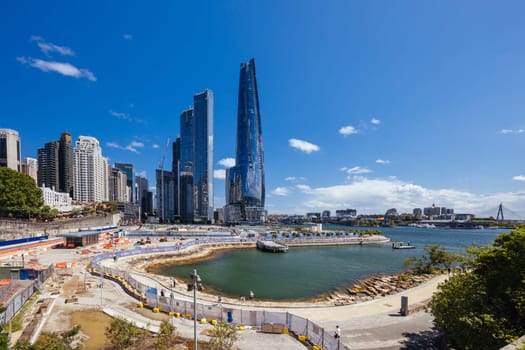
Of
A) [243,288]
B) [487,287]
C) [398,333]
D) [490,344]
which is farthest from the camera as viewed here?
[243,288]

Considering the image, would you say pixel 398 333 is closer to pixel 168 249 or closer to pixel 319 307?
pixel 319 307

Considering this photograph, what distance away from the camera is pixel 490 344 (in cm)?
1166

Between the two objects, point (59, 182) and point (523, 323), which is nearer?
point (523, 323)

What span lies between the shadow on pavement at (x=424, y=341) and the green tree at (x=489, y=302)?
147cm

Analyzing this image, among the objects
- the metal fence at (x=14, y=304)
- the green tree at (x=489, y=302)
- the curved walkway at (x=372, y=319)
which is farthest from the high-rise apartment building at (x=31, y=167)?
the green tree at (x=489, y=302)

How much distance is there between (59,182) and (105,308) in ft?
693

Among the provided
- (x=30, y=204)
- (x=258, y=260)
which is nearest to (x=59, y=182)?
(x=30, y=204)

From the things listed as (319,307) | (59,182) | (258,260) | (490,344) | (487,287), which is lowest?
(258,260)

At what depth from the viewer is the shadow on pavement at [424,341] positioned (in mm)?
16641

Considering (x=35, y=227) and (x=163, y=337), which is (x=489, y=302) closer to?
(x=163, y=337)

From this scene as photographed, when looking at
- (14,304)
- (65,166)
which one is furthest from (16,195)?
(65,166)

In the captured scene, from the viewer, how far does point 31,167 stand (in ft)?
577

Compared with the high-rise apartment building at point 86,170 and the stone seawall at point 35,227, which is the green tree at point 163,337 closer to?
the stone seawall at point 35,227

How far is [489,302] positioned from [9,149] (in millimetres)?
228290
